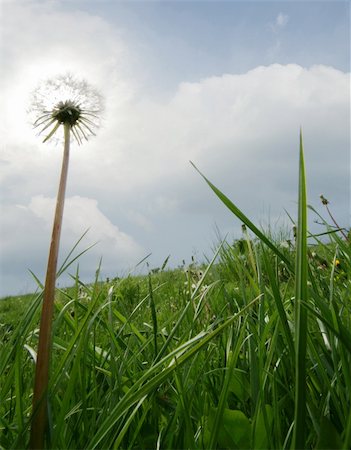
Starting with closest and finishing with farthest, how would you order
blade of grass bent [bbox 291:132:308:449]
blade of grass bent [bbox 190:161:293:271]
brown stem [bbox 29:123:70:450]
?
1. blade of grass bent [bbox 291:132:308:449]
2. blade of grass bent [bbox 190:161:293:271]
3. brown stem [bbox 29:123:70:450]

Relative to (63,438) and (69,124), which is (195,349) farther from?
(69,124)

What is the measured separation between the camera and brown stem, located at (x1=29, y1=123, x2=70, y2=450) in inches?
34.9

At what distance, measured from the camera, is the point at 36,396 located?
893mm

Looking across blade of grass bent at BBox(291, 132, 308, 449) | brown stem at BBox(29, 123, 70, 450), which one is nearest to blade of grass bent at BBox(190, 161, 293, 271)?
blade of grass bent at BBox(291, 132, 308, 449)

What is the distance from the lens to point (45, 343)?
918mm

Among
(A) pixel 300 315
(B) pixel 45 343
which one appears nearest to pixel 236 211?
(A) pixel 300 315

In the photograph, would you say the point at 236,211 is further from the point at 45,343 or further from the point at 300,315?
the point at 45,343

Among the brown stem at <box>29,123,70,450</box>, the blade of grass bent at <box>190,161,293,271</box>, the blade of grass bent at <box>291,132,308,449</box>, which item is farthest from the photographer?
the brown stem at <box>29,123,70,450</box>

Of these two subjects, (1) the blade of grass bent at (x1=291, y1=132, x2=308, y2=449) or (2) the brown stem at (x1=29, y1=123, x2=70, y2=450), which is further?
(2) the brown stem at (x1=29, y1=123, x2=70, y2=450)

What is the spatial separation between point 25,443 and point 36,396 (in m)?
0.19

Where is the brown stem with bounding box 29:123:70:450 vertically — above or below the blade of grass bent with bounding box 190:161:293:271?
below

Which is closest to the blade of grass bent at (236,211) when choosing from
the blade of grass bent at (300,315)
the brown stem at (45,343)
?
the blade of grass bent at (300,315)

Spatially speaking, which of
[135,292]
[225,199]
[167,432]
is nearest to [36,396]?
[167,432]

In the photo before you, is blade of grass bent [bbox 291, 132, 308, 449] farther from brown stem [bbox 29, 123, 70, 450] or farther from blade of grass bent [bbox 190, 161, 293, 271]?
brown stem [bbox 29, 123, 70, 450]
